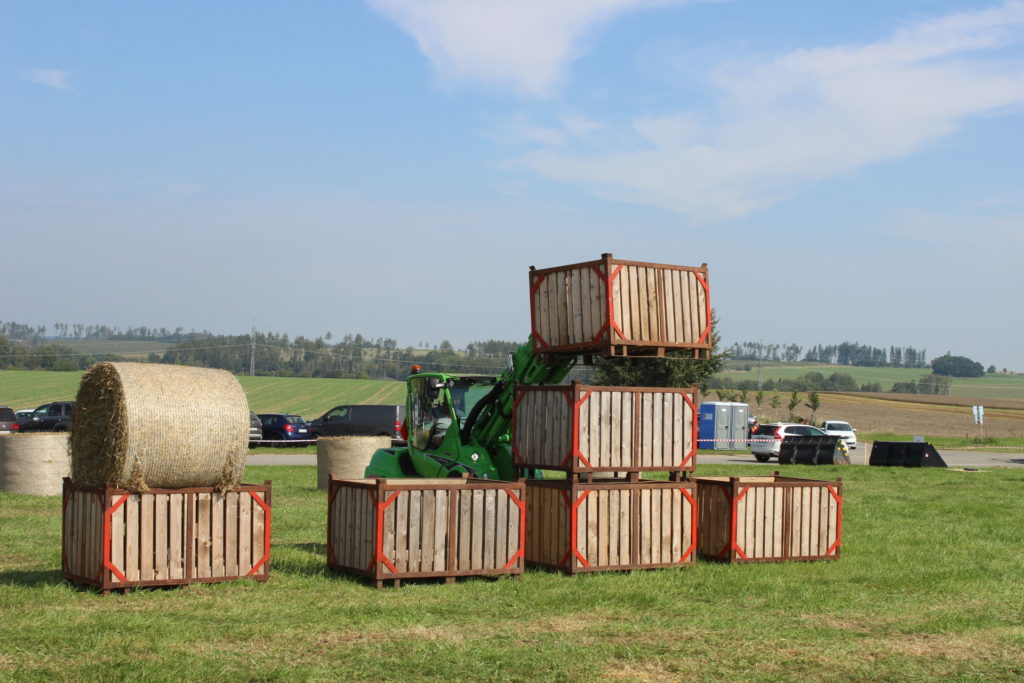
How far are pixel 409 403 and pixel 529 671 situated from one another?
10805mm

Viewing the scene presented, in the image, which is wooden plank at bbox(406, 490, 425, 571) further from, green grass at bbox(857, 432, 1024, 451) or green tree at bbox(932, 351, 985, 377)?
green tree at bbox(932, 351, 985, 377)

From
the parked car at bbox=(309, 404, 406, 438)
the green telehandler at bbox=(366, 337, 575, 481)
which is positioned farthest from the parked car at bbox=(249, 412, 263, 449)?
the green telehandler at bbox=(366, 337, 575, 481)

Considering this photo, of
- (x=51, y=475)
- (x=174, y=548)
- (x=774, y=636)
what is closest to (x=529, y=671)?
(x=774, y=636)

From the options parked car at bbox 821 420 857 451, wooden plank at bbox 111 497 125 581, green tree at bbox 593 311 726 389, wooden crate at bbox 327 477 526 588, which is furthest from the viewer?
green tree at bbox 593 311 726 389

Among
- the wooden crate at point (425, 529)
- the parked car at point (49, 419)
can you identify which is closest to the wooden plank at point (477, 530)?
the wooden crate at point (425, 529)

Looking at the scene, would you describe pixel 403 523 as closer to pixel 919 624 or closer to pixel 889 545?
Answer: pixel 919 624

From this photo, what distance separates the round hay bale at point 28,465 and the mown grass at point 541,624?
229 inches

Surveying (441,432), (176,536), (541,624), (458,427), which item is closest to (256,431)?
(441,432)

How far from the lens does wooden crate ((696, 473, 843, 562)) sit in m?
14.9

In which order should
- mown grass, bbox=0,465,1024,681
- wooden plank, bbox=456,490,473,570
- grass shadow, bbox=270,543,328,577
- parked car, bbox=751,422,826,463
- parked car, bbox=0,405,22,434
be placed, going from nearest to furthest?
mown grass, bbox=0,465,1024,681, wooden plank, bbox=456,490,473,570, grass shadow, bbox=270,543,328,577, parked car, bbox=0,405,22,434, parked car, bbox=751,422,826,463

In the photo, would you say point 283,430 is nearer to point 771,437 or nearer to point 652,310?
point 771,437

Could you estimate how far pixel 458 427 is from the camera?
18.0m

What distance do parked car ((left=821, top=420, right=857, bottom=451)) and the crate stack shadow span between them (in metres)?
37.7

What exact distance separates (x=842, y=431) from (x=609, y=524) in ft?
131
